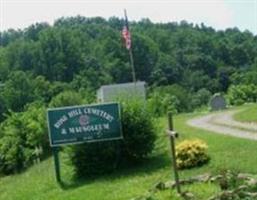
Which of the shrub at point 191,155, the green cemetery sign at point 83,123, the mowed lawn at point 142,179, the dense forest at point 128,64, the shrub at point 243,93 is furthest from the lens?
the dense forest at point 128,64

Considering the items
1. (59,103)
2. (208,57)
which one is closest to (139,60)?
(208,57)

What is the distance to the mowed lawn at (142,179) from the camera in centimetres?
1555

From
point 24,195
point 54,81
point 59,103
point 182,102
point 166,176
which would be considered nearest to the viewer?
point 166,176

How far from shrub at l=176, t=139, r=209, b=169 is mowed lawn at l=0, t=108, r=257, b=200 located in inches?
9.1

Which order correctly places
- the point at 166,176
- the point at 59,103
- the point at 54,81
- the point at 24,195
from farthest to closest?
1. the point at 54,81
2. the point at 59,103
3. the point at 24,195
4. the point at 166,176

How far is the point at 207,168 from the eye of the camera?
55.3 feet

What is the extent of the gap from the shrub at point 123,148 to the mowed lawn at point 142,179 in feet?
1.21

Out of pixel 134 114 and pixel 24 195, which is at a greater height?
pixel 134 114

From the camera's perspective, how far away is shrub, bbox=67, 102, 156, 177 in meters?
18.9

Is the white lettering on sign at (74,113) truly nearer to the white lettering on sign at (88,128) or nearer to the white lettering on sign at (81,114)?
the white lettering on sign at (81,114)

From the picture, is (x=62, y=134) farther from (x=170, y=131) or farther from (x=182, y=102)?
(x=182, y=102)

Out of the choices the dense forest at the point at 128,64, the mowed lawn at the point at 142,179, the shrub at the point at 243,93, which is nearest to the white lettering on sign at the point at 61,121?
the mowed lawn at the point at 142,179

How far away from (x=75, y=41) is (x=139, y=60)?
12063mm

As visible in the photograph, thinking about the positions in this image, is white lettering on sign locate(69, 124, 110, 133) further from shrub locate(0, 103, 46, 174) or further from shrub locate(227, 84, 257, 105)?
shrub locate(227, 84, 257, 105)
